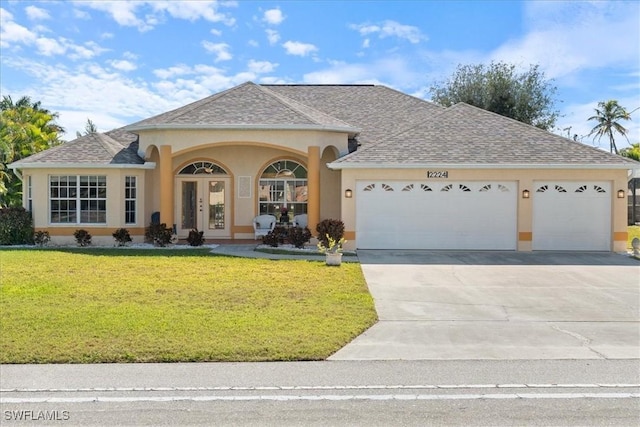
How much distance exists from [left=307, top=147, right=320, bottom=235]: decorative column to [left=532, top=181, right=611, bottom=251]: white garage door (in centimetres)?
722

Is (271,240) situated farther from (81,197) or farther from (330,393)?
(330,393)

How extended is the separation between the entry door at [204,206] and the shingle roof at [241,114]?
2.80m

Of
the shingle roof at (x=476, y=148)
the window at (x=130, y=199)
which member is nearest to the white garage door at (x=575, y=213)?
the shingle roof at (x=476, y=148)

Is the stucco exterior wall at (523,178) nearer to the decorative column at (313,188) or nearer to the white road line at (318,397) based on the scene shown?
the decorative column at (313,188)

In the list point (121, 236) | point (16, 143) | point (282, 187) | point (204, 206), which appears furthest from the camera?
point (16, 143)

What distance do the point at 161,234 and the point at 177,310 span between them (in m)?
9.44

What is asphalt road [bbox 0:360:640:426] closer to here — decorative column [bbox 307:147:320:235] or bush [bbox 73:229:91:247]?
decorative column [bbox 307:147:320:235]

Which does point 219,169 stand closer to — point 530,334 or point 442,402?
point 530,334

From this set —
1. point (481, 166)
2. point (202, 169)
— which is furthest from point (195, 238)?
point (481, 166)

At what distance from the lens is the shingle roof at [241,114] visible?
58.6 feet

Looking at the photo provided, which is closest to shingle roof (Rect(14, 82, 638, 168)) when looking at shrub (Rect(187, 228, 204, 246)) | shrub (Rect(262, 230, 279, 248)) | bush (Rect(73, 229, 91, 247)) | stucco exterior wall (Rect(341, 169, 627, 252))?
stucco exterior wall (Rect(341, 169, 627, 252))

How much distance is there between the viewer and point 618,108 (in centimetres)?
5716

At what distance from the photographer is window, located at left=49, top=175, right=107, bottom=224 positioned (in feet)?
62.0

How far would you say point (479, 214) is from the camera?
17.2 m
